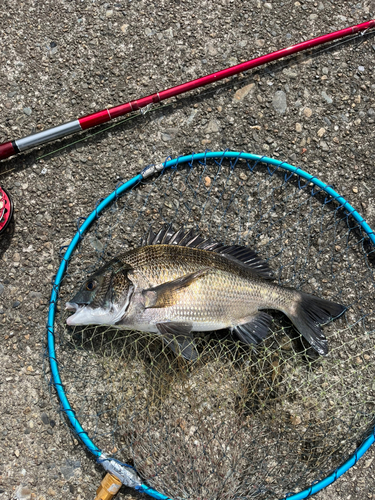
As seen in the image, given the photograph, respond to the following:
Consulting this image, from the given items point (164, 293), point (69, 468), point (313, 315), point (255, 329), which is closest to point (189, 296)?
point (164, 293)

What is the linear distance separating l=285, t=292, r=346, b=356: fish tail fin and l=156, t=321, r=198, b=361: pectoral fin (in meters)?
0.68

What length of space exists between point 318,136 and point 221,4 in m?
1.26

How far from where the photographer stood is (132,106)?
268 cm

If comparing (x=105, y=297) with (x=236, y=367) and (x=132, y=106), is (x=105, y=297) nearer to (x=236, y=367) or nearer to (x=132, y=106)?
(x=236, y=367)

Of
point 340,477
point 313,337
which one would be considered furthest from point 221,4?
point 340,477

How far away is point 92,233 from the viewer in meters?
2.79

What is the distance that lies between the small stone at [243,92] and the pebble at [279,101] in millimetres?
191

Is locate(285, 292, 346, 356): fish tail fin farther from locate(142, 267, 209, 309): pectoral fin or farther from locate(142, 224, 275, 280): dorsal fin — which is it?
locate(142, 267, 209, 309): pectoral fin

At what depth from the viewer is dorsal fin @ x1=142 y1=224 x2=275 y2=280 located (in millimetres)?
2598

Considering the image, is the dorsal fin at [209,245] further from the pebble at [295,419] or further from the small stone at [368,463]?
the small stone at [368,463]

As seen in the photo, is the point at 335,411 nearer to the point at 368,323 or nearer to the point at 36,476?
the point at 368,323

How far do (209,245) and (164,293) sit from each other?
0.50 m

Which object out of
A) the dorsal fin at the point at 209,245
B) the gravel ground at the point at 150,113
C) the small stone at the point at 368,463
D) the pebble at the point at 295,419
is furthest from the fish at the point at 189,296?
the small stone at the point at 368,463

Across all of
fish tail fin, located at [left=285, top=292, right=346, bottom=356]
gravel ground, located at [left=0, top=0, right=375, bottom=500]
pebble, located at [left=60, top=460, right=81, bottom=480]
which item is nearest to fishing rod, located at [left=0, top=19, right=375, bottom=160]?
gravel ground, located at [left=0, top=0, right=375, bottom=500]
